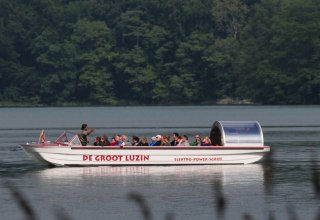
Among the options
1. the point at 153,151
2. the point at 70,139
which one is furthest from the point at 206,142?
the point at 70,139

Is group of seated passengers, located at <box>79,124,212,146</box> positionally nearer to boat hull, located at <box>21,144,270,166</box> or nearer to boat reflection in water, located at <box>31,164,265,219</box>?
boat hull, located at <box>21,144,270,166</box>

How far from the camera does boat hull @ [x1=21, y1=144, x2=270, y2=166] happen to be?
155ft

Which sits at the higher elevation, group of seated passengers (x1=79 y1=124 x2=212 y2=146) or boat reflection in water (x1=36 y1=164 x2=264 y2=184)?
group of seated passengers (x1=79 y1=124 x2=212 y2=146)

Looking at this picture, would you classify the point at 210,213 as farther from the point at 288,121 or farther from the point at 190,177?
the point at 288,121

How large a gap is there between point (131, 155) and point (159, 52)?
134776mm

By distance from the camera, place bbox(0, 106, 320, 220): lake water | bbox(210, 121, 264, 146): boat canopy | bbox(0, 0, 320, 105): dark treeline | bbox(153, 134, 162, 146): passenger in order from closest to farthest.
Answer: bbox(0, 106, 320, 220): lake water < bbox(153, 134, 162, 146): passenger < bbox(210, 121, 264, 146): boat canopy < bbox(0, 0, 320, 105): dark treeline

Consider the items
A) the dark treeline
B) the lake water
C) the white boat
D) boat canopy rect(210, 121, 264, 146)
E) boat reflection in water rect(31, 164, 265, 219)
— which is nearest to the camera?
the lake water

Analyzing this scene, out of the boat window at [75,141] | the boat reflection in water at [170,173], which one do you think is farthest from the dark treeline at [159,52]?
the boat window at [75,141]

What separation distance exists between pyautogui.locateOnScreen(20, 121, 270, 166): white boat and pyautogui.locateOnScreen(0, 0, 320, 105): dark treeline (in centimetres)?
12474

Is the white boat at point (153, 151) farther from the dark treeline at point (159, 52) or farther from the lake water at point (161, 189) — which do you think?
the dark treeline at point (159, 52)

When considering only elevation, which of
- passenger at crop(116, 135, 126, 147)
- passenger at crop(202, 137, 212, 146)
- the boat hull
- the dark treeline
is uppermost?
the dark treeline

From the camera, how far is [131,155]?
47344 millimetres

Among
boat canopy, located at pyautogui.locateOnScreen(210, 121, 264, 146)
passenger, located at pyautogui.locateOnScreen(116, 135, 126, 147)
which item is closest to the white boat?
boat canopy, located at pyautogui.locateOnScreen(210, 121, 264, 146)

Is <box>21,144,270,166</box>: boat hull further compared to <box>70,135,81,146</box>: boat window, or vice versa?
<box>21,144,270,166</box>: boat hull
